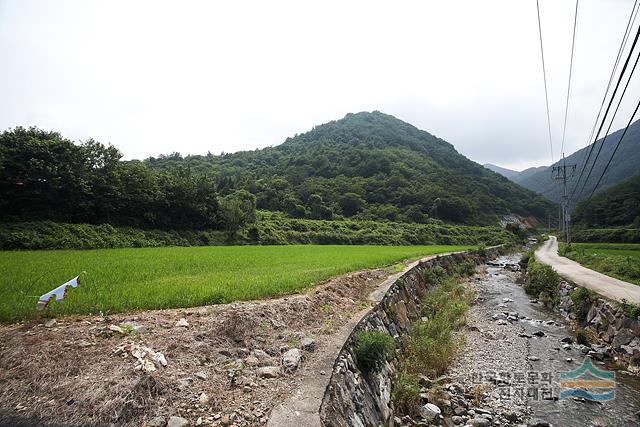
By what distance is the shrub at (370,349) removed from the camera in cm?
675

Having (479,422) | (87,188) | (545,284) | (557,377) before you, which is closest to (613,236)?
(545,284)

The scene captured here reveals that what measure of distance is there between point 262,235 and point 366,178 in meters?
52.5

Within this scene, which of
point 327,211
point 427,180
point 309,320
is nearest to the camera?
point 309,320

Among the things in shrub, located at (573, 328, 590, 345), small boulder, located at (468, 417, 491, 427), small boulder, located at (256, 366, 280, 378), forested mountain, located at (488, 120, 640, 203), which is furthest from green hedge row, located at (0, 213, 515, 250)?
forested mountain, located at (488, 120, 640, 203)

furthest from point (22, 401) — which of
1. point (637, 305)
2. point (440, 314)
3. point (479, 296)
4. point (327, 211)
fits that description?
point (327, 211)

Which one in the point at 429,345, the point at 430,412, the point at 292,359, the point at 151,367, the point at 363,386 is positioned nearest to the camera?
the point at 151,367

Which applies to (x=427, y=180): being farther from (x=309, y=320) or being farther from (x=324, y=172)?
(x=309, y=320)

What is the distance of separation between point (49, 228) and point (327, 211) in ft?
155

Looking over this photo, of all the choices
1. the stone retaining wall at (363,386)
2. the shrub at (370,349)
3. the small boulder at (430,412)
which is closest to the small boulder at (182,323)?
the stone retaining wall at (363,386)

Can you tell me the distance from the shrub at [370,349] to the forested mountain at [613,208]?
253 ft

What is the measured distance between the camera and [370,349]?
683 centimetres

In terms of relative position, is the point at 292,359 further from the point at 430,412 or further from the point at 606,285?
the point at 606,285

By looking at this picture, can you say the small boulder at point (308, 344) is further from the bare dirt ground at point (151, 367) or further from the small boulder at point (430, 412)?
the small boulder at point (430, 412)

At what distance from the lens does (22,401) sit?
3.64 m
